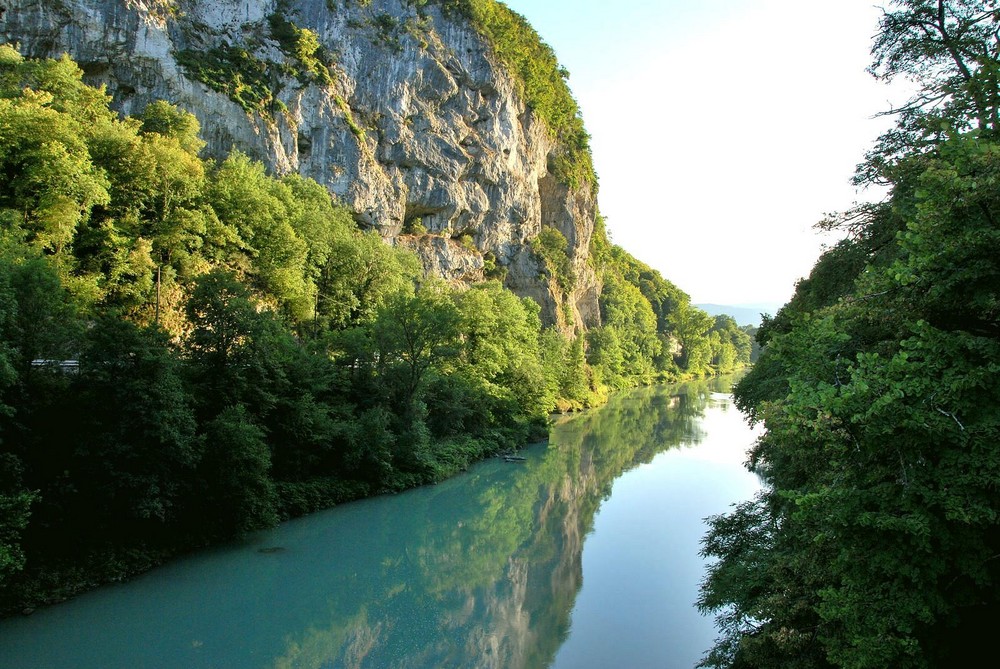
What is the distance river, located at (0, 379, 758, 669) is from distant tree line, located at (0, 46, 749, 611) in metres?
1.18

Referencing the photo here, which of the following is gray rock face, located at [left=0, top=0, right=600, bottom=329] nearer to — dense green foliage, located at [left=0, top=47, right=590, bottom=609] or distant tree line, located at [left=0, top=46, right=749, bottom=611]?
dense green foliage, located at [left=0, top=47, right=590, bottom=609]

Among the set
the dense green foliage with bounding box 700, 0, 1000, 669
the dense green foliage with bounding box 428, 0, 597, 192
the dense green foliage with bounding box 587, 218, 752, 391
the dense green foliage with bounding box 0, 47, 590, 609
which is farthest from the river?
the dense green foliage with bounding box 587, 218, 752, 391

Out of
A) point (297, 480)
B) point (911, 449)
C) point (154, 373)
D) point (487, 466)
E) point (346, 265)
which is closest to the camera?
point (911, 449)

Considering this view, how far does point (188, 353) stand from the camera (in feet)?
57.3

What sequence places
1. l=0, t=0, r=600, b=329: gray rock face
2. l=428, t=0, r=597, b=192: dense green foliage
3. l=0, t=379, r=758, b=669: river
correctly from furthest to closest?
l=428, t=0, r=597, b=192: dense green foliage < l=0, t=0, r=600, b=329: gray rock face < l=0, t=379, r=758, b=669: river

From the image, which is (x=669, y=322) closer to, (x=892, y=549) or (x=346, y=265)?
(x=346, y=265)

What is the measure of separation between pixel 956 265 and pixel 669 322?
90.9 m

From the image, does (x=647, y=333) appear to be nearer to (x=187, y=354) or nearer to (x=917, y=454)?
(x=187, y=354)

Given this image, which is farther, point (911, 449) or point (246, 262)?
point (246, 262)

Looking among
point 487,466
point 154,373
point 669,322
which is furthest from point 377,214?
point 669,322

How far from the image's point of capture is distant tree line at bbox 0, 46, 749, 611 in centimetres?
1297

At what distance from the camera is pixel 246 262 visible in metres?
27.8

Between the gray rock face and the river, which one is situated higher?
the gray rock face

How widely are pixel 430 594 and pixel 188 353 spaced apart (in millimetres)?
9460
